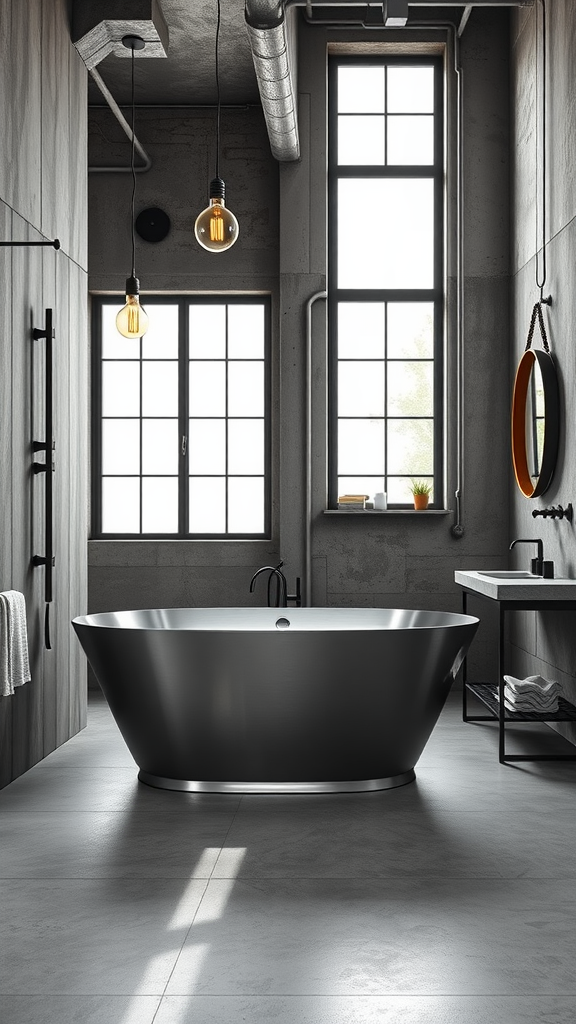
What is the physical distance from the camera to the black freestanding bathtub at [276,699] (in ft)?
12.1

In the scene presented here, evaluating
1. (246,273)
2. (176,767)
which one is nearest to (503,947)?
(176,767)

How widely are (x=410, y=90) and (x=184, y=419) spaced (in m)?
2.48

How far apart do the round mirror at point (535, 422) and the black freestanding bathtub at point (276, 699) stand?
1.42 m

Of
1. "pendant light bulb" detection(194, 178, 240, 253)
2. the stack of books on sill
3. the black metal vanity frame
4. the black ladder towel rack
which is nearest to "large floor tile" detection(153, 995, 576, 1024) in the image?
the black metal vanity frame

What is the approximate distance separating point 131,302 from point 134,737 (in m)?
2.00

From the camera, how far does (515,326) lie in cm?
620

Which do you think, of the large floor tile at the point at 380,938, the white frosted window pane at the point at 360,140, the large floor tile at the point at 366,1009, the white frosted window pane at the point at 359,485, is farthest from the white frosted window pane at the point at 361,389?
the large floor tile at the point at 366,1009

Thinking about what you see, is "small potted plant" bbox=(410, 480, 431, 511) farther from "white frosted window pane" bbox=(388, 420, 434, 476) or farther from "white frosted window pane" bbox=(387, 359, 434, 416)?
"white frosted window pane" bbox=(387, 359, 434, 416)

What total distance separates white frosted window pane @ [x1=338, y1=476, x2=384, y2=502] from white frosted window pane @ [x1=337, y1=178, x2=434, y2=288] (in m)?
1.18

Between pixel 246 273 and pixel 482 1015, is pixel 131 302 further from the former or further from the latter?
pixel 482 1015

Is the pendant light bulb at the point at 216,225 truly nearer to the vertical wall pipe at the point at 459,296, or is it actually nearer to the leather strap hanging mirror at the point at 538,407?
the leather strap hanging mirror at the point at 538,407

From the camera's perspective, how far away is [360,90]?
658 cm

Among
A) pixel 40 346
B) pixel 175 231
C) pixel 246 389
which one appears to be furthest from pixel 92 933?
pixel 175 231

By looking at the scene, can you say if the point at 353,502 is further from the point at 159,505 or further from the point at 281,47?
the point at 281,47
